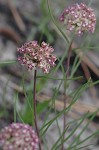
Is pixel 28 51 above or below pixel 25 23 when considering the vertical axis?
below

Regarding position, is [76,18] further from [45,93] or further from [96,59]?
[96,59]

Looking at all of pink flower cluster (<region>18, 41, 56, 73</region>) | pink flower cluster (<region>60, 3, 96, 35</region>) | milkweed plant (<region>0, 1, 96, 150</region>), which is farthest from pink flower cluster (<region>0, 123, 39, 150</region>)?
pink flower cluster (<region>60, 3, 96, 35</region>)

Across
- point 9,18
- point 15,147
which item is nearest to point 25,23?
point 9,18

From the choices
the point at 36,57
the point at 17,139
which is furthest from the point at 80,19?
the point at 17,139

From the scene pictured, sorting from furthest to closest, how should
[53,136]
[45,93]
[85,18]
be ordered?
[45,93], [53,136], [85,18]

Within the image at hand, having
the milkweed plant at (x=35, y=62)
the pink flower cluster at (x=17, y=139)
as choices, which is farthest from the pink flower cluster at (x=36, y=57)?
the pink flower cluster at (x=17, y=139)

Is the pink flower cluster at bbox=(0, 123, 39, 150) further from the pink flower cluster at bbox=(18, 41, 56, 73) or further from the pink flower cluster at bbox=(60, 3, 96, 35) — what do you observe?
the pink flower cluster at bbox=(60, 3, 96, 35)

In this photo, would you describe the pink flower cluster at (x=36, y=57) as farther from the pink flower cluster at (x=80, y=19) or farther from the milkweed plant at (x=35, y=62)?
the pink flower cluster at (x=80, y=19)

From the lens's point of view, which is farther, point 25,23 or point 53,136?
point 25,23
